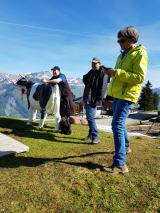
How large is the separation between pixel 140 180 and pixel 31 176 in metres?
2.06

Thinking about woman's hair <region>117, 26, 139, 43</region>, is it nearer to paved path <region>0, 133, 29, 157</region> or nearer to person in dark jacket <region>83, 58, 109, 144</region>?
person in dark jacket <region>83, 58, 109, 144</region>

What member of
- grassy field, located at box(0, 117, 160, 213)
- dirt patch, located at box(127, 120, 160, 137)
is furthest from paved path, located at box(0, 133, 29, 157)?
dirt patch, located at box(127, 120, 160, 137)

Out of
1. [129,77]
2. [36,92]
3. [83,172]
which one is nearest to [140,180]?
[83,172]

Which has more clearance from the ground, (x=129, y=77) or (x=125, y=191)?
(x=129, y=77)

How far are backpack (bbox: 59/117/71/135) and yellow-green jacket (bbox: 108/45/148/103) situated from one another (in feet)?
16.6

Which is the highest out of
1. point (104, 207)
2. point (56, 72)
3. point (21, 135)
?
point (56, 72)

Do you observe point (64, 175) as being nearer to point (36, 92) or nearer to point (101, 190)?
point (101, 190)

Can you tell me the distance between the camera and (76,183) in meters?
6.50

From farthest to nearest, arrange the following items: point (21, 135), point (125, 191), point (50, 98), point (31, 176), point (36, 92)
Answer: point (36, 92)
point (50, 98)
point (21, 135)
point (31, 176)
point (125, 191)

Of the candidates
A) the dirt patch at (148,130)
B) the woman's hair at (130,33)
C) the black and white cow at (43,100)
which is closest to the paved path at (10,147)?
the black and white cow at (43,100)

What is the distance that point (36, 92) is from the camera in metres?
12.8

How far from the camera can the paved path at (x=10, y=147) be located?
854 centimetres

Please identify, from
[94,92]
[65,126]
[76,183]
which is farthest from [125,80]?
[65,126]

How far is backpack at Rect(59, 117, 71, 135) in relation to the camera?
1168 centimetres
